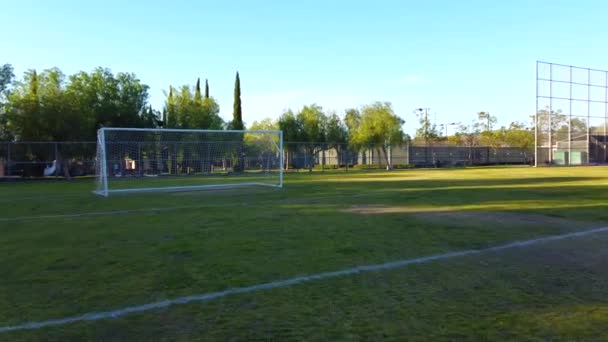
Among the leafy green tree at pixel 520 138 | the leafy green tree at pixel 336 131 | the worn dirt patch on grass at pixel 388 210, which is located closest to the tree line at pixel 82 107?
the leafy green tree at pixel 336 131

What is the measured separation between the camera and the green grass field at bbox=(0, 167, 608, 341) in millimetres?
3381

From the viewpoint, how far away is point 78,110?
2623 centimetres

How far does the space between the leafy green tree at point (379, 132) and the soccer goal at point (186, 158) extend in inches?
563

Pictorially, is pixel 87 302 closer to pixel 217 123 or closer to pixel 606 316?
pixel 606 316

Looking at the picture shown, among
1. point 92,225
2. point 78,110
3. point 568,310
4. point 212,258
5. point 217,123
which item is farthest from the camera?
point 217,123

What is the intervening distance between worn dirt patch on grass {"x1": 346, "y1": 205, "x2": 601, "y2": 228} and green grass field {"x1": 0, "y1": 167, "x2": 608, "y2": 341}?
39mm

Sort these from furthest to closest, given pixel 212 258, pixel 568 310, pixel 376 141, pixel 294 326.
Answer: pixel 376 141 < pixel 212 258 < pixel 568 310 < pixel 294 326

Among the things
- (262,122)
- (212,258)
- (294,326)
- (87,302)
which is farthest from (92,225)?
(262,122)

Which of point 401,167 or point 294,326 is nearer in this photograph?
point 294,326

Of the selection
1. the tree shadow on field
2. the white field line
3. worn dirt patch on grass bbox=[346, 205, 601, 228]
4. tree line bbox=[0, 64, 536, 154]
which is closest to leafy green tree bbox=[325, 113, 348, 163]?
tree line bbox=[0, 64, 536, 154]

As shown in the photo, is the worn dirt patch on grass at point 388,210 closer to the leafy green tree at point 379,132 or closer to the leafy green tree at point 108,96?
the leafy green tree at point 108,96

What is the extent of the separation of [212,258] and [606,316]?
4.19 metres

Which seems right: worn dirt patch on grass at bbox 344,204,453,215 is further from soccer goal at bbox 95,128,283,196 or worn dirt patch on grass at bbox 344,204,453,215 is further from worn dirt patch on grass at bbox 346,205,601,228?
soccer goal at bbox 95,128,283,196

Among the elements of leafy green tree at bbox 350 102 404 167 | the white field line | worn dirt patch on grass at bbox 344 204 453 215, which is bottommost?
the white field line
